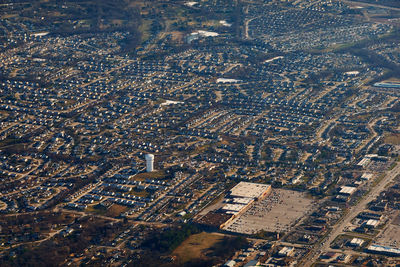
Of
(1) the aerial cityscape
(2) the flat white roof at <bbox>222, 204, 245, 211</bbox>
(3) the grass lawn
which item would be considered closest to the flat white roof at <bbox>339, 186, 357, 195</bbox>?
(1) the aerial cityscape

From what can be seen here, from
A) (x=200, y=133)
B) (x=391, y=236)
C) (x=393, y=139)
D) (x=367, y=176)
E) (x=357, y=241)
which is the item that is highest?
(x=357, y=241)

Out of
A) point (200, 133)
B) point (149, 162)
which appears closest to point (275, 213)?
point (149, 162)

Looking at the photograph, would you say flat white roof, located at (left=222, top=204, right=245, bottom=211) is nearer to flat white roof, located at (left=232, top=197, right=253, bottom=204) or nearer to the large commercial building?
the large commercial building

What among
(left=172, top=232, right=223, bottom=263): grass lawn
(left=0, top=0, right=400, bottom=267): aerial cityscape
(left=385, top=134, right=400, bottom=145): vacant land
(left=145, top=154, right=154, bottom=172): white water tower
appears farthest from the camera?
(left=385, top=134, right=400, bottom=145): vacant land

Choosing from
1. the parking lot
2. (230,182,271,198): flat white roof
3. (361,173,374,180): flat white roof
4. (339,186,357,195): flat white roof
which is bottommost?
(230,182,271,198): flat white roof

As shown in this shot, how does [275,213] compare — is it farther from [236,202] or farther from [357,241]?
[357,241]

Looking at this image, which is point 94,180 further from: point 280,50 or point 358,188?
point 280,50
